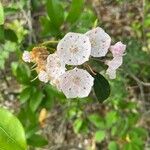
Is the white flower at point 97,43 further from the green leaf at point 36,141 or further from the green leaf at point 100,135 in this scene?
the green leaf at point 100,135

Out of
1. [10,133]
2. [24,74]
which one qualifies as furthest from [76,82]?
[24,74]

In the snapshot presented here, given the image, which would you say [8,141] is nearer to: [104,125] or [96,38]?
[96,38]

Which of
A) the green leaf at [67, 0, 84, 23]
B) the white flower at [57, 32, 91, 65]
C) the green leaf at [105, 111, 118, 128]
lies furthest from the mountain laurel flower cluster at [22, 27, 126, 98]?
the green leaf at [105, 111, 118, 128]

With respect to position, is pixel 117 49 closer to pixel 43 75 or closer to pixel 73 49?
pixel 73 49

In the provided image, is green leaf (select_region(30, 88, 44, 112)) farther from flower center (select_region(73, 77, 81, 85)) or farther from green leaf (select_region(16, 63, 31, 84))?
flower center (select_region(73, 77, 81, 85))

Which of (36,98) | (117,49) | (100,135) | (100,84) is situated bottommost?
(100,135)

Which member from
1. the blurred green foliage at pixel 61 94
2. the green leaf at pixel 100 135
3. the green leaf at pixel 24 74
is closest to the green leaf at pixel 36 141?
the blurred green foliage at pixel 61 94

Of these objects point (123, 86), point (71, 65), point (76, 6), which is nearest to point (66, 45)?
point (71, 65)
